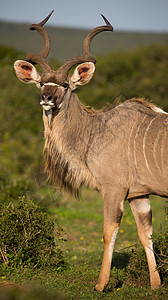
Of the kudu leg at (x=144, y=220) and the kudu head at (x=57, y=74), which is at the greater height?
the kudu head at (x=57, y=74)

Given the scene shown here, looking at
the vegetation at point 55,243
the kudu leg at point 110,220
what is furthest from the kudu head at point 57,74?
the kudu leg at point 110,220

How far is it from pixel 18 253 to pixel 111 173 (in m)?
1.30

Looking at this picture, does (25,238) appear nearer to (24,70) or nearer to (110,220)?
(110,220)

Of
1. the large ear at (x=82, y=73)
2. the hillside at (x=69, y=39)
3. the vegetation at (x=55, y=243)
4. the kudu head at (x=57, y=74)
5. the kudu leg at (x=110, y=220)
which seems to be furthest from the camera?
the hillside at (x=69, y=39)

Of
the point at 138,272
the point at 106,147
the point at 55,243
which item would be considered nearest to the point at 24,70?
the point at 106,147

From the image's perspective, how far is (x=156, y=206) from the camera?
945cm

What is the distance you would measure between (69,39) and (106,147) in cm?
3370

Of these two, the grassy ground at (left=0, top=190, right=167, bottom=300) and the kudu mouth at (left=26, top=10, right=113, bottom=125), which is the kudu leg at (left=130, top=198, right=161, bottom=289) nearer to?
the grassy ground at (left=0, top=190, right=167, bottom=300)

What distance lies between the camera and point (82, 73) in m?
4.55

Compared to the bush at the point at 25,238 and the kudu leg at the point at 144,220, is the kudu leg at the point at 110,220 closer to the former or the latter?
the kudu leg at the point at 144,220

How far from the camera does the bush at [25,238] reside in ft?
14.1

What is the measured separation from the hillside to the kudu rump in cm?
2971

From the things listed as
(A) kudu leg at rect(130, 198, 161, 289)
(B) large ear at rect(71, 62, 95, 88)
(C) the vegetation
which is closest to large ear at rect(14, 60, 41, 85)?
(B) large ear at rect(71, 62, 95, 88)

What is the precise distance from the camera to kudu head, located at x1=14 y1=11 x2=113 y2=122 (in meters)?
4.22
